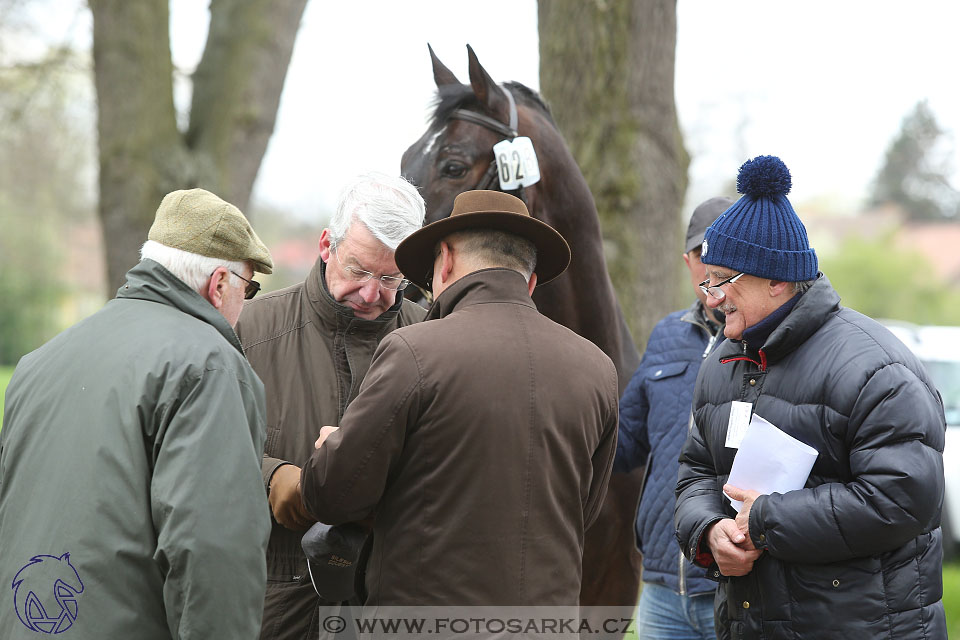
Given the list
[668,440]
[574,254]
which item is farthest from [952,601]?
[574,254]

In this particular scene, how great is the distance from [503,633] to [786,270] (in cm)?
119

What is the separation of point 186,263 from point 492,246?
804 millimetres

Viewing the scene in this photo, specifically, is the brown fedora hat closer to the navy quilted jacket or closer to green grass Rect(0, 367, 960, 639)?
the navy quilted jacket

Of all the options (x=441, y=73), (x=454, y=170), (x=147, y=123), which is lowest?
(x=454, y=170)

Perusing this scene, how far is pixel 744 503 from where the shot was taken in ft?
8.05

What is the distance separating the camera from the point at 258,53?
8023 millimetres

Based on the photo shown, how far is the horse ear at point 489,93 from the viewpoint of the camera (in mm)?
3426

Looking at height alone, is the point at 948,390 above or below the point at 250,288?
below

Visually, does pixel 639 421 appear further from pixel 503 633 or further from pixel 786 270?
pixel 503 633

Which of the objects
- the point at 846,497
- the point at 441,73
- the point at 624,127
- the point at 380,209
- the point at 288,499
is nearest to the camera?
the point at 846,497

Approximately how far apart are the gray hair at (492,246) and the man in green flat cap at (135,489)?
66 cm

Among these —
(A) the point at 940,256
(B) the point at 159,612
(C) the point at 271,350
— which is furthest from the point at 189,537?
(A) the point at 940,256

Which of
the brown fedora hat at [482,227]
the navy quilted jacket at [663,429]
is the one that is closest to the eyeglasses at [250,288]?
the brown fedora hat at [482,227]

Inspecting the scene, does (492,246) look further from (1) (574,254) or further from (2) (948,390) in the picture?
(2) (948,390)
